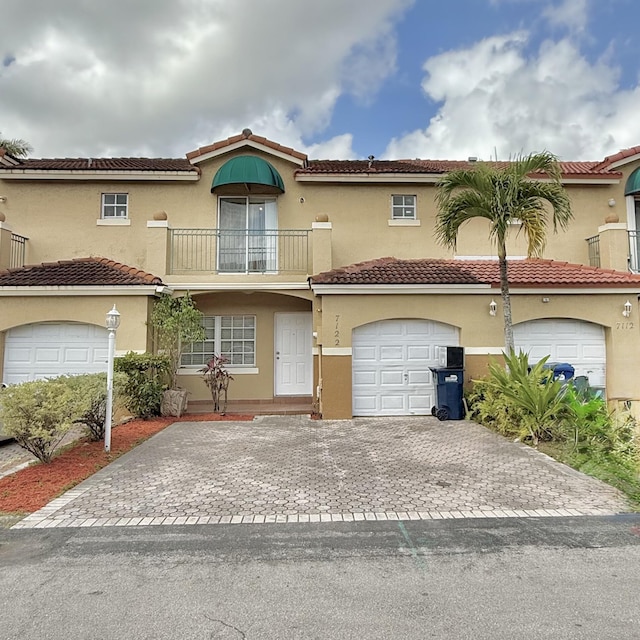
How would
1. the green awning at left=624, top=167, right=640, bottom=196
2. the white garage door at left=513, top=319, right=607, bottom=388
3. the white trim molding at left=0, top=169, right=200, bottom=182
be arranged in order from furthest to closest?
1. the green awning at left=624, top=167, right=640, bottom=196
2. the white trim molding at left=0, top=169, right=200, bottom=182
3. the white garage door at left=513, top=319, right=607, bottom=388

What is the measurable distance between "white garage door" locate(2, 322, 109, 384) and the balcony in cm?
338

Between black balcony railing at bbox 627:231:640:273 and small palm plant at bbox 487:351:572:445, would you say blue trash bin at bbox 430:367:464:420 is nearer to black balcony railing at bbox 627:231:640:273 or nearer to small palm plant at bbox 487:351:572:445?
small palm plant at bbox 487:351:572:445

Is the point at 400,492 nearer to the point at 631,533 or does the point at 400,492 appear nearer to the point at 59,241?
the point at 631,533

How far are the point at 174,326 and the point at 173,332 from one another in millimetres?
260

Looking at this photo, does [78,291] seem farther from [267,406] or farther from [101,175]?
[267,406]

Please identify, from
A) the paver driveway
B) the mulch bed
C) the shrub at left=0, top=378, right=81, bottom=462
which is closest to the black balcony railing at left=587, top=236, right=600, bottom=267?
the paver driveway

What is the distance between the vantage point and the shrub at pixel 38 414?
6598 mm

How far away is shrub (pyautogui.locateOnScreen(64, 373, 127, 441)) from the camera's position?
777 centimetres

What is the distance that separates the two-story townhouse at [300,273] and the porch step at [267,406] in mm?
204

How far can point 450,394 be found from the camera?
1078 centimetres

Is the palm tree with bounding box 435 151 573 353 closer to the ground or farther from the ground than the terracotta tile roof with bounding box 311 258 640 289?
farther from the ground

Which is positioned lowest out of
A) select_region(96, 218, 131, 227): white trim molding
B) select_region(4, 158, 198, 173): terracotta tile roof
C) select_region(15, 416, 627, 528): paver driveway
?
select_region(15, 416, 627, 528): paver driveway

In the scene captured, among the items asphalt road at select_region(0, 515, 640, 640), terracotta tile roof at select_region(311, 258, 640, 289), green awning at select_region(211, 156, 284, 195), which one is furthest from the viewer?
green awning at select_region(211, 156, 284, 195)

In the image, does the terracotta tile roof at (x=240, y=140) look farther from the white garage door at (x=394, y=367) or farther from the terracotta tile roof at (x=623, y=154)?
the terracotta tile roof at (x=623, y=154)
